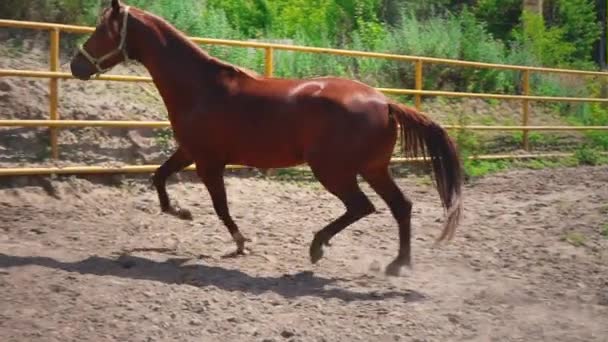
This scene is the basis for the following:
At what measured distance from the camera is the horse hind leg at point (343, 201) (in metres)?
6.52

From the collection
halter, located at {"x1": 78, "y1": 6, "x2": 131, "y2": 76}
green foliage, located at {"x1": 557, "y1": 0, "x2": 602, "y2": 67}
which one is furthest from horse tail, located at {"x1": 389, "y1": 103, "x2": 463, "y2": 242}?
green foliage, located at {"x1": 557, "y1": 0, "x2": 602, "y2": 67}

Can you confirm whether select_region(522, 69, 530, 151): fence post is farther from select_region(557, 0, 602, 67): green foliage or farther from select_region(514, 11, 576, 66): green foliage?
select_region(557, 0, 602, 67): green foliage

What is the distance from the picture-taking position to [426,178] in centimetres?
1112

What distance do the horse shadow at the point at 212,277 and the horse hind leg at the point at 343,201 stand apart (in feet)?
0.74

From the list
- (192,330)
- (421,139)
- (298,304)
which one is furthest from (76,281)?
(421,139)

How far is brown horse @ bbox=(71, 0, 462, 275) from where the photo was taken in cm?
650

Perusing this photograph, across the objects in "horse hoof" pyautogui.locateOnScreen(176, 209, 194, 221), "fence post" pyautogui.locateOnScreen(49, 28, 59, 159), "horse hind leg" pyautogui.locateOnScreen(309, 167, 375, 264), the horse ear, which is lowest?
"horse hoof" pyautogui.locateOnScreen(176, 209, 194, 221)

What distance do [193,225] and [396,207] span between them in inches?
76.3

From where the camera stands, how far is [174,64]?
6.95 m

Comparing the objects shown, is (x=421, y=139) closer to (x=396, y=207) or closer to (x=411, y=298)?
(x=396, y=207)

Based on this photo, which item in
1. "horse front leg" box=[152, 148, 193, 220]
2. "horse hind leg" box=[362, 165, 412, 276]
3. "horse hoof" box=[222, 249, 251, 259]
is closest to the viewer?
"horse hind leg" box=[362, 165, 412, 276]

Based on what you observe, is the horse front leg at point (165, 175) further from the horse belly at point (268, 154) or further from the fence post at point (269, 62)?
the fence post at point (269, 62)

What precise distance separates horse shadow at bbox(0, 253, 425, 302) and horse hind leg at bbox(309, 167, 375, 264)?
0.74 ft

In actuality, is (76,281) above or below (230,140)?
below
